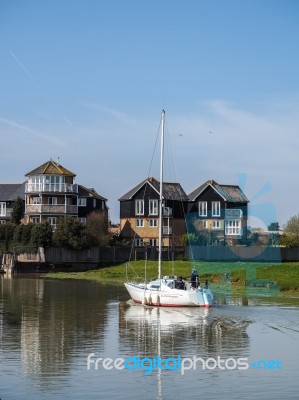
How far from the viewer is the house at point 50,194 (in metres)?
111

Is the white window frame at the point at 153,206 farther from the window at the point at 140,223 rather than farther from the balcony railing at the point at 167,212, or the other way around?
the balcony railing at the point at 167,212

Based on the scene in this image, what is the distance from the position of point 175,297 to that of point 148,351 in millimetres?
17278

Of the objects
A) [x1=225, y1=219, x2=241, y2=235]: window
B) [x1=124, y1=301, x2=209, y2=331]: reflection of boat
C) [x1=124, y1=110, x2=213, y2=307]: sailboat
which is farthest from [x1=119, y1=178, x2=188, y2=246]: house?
[x1=124, y1=301, x2=209, y2=331]: reflection of boat

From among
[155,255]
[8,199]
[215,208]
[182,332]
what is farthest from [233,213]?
[182,332]

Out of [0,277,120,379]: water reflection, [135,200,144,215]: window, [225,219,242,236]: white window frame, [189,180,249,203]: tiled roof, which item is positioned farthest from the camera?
[189,180,249,203]: tiled roof

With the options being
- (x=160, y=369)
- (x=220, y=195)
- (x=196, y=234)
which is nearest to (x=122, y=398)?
(x=160, y=369)

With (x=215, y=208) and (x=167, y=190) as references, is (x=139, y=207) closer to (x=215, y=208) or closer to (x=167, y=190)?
(x=167, y=190)

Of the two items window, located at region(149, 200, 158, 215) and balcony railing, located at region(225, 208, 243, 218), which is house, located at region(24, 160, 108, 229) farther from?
balcony railing, located at region(225, 208, 243, 218)

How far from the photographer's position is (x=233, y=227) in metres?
112

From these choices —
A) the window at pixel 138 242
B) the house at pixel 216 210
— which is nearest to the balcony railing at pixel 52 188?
the window at pixel 138 242

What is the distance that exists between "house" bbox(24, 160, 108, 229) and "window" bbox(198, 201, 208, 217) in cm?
1725

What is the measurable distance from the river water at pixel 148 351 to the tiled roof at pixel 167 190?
60908mm

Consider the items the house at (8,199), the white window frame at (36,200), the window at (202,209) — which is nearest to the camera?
the white window frame at (36,200)

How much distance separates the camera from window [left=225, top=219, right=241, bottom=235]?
359 ft
